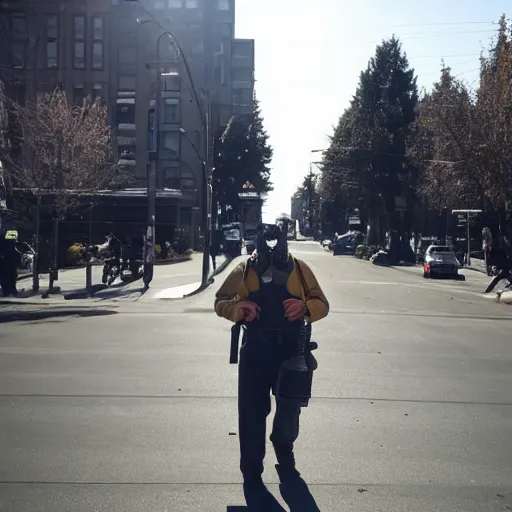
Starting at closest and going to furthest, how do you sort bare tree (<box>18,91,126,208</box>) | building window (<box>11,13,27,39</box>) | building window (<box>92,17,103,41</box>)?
bare tree (<box>18,91,126,208</box>), building window (<box>11,13,27,39</box>), building window (<box>92,17,103,41</box>)

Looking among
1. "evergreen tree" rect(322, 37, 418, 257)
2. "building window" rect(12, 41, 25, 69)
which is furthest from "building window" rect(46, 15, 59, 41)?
"evergreen tree" rect(322, 37, 418, 257)

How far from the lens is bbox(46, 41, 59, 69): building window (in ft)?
195

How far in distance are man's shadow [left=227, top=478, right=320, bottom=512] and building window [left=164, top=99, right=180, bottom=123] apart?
54560 millimetres

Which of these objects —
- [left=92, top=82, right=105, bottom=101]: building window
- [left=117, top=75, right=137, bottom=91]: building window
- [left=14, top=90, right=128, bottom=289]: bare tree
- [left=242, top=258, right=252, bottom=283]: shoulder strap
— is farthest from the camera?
[left=117, top=75, right=137, bottom=91]: building window

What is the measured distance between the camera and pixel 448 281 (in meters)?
38.2

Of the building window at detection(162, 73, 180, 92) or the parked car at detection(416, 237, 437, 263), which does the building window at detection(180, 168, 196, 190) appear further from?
the building window at detection(162, 73, 180, 92)

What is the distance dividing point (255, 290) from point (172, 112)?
5569 cm

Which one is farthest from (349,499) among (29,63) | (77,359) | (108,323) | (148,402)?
(29,63)

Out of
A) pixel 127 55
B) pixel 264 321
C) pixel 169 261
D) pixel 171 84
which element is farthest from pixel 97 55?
pixel 264 321

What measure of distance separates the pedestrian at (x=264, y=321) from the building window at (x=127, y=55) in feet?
187

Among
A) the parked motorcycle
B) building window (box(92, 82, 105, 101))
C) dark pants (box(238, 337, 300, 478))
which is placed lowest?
the parked motorcycle

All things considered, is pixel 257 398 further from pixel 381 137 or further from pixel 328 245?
pixel 328 245

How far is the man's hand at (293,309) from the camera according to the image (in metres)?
5.66

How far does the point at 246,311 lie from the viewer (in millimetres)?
5660
